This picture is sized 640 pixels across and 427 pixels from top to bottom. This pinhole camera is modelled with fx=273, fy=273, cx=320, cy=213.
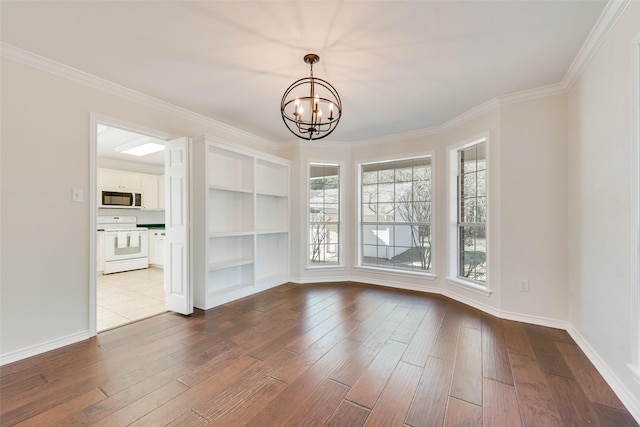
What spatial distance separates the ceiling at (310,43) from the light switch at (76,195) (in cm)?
112

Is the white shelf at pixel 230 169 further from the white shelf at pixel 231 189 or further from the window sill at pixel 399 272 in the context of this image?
the window sill at pixel 399 272

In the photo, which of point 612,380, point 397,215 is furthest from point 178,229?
point 612,380

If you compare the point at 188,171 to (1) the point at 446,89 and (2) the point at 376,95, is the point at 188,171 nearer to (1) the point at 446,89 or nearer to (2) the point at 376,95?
(2) the point at 376,95

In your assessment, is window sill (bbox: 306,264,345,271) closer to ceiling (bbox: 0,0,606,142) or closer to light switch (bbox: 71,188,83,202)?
ceiling (bbox: 0,0,606,142)

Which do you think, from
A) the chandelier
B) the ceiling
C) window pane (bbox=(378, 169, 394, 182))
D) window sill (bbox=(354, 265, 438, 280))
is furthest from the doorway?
window pane (bbox=(378, 169, 394, 182))

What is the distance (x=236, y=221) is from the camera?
4.24m

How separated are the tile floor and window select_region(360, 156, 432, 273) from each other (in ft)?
10.8

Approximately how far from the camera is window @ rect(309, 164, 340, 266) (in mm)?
4883

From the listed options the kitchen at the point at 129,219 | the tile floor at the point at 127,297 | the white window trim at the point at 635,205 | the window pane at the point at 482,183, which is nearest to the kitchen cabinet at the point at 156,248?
the kitchen at the point at 129,219

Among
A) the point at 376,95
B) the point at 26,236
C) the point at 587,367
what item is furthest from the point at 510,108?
the point at 26,236

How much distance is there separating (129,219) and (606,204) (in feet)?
25.7

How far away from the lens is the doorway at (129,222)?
4178 mm

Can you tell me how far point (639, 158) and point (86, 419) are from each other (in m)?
3.57

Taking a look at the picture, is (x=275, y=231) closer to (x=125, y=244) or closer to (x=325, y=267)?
(x=325, y=267)
